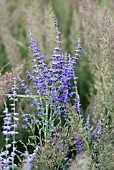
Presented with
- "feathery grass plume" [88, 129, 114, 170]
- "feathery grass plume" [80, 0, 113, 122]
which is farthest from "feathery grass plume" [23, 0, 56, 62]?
"feathery grass plume" [88, 129, 114, 170]

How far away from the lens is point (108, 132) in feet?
6.27

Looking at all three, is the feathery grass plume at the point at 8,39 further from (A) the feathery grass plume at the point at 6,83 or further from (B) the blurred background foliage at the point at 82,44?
(A) the feathery grass plume at the point at 6,83

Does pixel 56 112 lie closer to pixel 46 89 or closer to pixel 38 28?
pixel 46 89

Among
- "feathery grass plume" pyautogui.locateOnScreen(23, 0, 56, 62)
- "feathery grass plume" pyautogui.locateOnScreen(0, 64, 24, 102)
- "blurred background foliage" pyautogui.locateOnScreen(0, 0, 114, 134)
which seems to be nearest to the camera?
"feathery grass plume" pyautogui.locateOnScreen(0, 64, 24, 102)

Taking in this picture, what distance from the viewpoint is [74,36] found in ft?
10.1

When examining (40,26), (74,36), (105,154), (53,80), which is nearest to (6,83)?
(53,80)

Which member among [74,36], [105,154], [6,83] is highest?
[74,36]

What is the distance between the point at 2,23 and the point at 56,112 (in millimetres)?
1667

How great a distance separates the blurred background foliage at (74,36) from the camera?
2285 millimetres

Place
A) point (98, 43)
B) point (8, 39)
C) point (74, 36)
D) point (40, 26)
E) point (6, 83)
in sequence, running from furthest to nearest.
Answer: point (40, 26)
point (8, 39)
point (74, 36)
point (98, 43)
point (6, 83)

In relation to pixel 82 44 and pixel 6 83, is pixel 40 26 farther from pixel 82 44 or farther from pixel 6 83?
pixel 6 83

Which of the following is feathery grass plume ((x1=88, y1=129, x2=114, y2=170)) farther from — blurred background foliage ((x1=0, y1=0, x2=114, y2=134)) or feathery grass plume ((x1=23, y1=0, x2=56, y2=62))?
feathery grass plume ((x1=23, y1=0, x2=56, y2=62))

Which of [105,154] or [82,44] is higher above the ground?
[82,44]

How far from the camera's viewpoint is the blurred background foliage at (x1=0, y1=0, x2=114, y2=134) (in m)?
2.29
